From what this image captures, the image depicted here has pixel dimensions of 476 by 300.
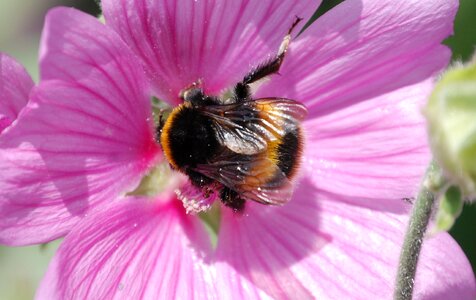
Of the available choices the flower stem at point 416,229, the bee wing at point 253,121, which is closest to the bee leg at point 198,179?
the bee wing at point 253,121

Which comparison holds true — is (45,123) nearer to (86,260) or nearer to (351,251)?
(86,260)

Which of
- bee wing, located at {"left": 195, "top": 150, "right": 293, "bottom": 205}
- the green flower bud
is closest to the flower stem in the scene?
the green flower bud

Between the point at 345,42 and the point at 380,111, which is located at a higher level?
the point at 345,42

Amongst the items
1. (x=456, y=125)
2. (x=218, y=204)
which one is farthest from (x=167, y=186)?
(x=456, y=125)

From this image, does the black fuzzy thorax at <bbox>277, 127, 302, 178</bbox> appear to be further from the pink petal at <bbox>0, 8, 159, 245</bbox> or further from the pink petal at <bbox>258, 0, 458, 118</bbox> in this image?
the pink petal at <bbox>0, 8, 159, 245</bbox>

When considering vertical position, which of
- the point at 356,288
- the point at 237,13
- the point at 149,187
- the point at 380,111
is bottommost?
the point at 356,288

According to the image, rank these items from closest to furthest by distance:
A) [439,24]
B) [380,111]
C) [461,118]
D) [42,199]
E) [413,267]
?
[461,118] < [413,267] < [42,199] < [439,24] < [380,111]

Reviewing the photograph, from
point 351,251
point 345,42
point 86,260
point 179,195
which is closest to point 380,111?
point 345,42
